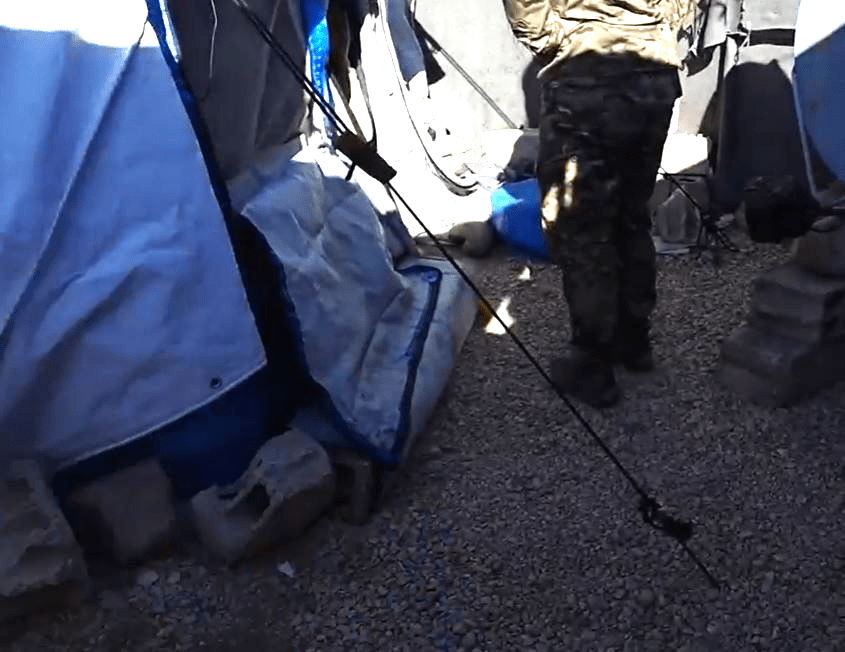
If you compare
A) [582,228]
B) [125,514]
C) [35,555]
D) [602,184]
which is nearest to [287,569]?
[125,514]

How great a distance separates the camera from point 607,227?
140 inches

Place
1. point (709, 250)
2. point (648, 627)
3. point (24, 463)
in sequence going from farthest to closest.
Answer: point (709, 250)
point (24, 463)
point (648, 627)

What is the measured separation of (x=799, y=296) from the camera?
12.0ft

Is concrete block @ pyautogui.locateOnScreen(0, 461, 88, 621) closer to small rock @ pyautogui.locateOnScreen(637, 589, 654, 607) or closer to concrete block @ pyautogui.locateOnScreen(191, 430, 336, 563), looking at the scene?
concrete block @ pyautogui.locateOnScreen(191, 430, 336, 563)

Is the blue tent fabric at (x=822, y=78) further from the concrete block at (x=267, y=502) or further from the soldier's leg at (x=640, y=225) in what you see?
the concrete block at (x=267, y=502)

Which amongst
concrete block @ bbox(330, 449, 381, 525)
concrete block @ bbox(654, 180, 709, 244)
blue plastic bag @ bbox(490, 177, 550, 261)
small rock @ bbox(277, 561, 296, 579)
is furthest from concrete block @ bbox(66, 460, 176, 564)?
concrete block @ bbox(654, 180, 709, 244)

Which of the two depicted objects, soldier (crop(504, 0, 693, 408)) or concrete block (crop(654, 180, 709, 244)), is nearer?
soldier (crop(504, 0, 693, 408))

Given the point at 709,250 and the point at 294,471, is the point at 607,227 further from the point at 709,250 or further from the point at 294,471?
the point at 709,250

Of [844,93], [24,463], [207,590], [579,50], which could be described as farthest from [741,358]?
[24,463]

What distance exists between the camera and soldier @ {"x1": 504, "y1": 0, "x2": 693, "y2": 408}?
3.34 meters

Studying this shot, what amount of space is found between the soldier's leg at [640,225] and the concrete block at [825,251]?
50cm

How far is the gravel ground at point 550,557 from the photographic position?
279cm

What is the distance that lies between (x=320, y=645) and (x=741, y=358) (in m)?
1.77

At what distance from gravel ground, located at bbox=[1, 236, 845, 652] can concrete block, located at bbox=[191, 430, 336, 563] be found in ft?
0.25
